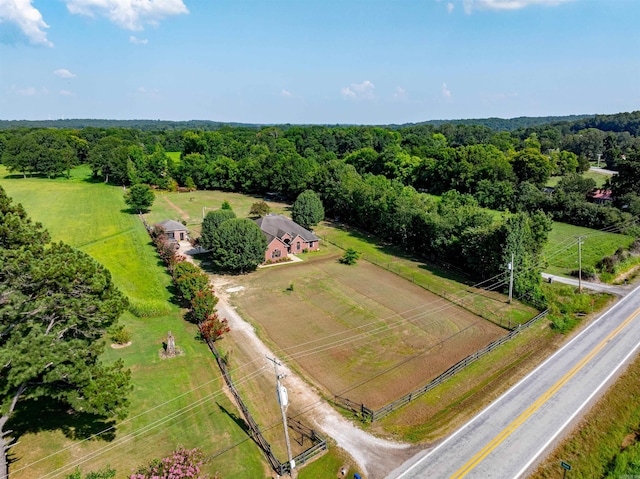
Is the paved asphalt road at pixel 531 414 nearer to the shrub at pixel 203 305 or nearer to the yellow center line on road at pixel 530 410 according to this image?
the yellow center line on road at pixel 530 410

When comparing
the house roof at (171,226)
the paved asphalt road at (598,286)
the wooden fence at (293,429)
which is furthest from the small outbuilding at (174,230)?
the paved asphalt road at (598,286)

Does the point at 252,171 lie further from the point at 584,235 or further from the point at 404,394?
the point at 404,394

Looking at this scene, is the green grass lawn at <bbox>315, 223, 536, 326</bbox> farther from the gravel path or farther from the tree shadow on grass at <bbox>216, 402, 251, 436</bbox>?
the tree shadow on grass at <bbox>216, 402, 251, 436</bbox>

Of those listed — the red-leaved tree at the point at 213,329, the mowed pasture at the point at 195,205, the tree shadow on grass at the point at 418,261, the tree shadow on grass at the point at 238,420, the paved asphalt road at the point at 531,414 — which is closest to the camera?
the paved asphalt road at the point at 531,414

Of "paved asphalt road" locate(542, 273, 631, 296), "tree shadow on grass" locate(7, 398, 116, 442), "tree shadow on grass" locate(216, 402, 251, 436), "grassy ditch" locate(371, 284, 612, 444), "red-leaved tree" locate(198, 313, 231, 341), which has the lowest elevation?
"grassy ditch" locate(371, 284, 612, 444)

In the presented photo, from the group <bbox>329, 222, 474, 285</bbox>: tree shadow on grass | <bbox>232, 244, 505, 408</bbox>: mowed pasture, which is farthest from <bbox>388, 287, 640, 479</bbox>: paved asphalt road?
<bbox>329, 222, 474, 285</bbox>: tree shadow on grass

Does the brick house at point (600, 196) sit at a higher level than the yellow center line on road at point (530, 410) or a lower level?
higher
